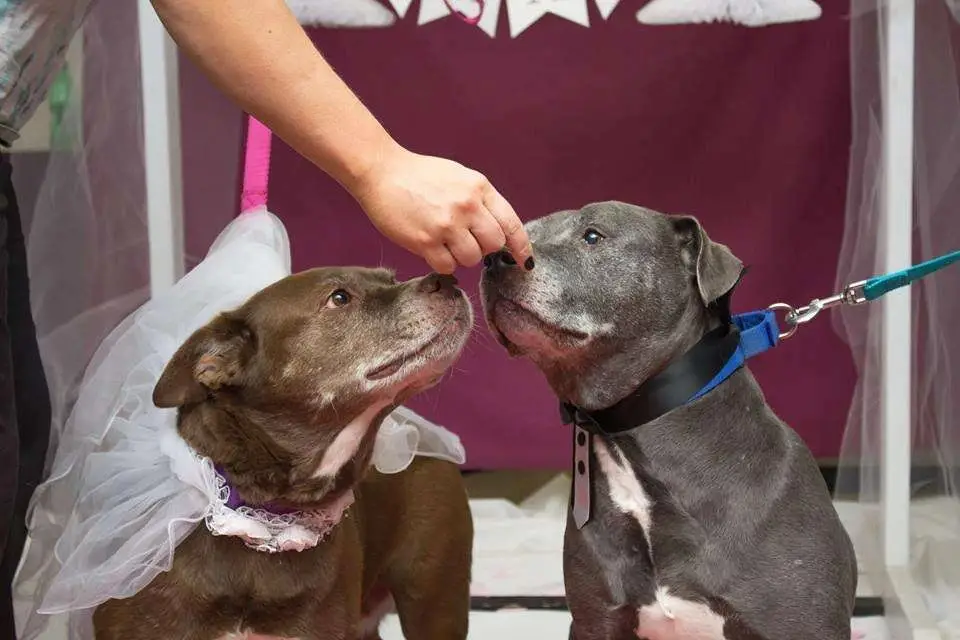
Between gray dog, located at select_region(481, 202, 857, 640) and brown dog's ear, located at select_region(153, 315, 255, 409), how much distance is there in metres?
0.40

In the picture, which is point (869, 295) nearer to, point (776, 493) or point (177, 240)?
point (776, 493)

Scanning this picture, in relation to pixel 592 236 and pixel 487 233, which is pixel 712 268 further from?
pixel 487 233

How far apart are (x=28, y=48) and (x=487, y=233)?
619mm

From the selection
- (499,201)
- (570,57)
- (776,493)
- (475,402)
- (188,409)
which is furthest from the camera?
(475,402)

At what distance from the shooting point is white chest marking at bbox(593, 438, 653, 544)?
5.75ft

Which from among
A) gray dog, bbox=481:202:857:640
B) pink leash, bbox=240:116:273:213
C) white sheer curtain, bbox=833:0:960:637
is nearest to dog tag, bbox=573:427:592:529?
gray dog, bbox=481:202:857:640

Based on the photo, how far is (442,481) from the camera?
2.24 m

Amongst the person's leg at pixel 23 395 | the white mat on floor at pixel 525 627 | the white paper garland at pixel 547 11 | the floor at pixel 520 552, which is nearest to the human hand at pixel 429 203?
the person's leg at pixel 23 395

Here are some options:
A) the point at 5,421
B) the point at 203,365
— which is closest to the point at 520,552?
the point at 203,365

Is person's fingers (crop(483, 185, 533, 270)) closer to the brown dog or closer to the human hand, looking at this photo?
the human hand

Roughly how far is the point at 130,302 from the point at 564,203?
4.09ft

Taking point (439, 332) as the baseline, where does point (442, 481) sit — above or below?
below

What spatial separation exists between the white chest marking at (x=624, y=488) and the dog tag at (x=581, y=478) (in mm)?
21

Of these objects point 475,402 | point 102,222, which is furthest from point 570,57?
point 102,222
